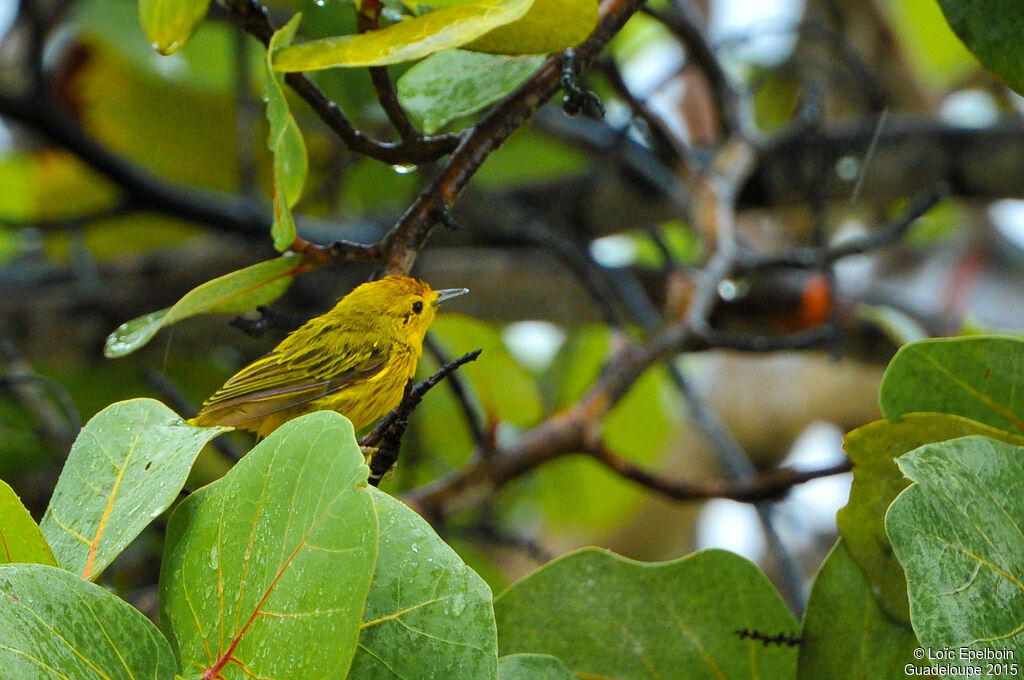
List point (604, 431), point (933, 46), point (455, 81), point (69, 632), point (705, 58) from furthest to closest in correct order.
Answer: point (933, 46)
point (604, 431)
point (705, 58)
point (455, 81)
point (69, 632)

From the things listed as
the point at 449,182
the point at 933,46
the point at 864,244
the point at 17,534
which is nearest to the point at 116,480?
the point at 17,534

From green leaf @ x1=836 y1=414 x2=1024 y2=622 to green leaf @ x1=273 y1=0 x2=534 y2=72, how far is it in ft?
1.51

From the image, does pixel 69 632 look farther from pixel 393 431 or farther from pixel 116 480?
pixel 393 431

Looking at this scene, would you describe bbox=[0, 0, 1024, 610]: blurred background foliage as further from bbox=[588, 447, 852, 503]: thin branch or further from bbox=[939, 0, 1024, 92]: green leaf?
bbox=[939, 0, 1024, 92]: green leaf

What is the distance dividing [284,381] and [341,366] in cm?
12

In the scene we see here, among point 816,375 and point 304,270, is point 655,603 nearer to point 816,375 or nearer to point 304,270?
point 304,270

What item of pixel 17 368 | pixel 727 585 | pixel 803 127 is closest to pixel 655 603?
pixel 727 585

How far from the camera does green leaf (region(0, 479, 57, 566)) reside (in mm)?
750

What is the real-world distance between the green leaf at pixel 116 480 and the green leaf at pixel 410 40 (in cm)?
32

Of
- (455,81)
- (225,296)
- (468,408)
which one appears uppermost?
(455,81)

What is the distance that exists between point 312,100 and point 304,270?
0.58 feet

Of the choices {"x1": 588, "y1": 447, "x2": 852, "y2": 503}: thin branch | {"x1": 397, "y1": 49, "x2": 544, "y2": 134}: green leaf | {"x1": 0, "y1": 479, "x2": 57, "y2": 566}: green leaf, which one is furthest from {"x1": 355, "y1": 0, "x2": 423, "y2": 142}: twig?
{"x1": 588, "y1": 447, "x2": 852, "y2": 503}: thin branch

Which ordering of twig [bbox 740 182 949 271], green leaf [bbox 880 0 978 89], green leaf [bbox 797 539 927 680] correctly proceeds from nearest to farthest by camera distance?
green leaf [bbox 797 539 927 680], twig [bbox 740 182 949 271], green leaf [bbox 880 0 978 89]

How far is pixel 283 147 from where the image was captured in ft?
2.94
